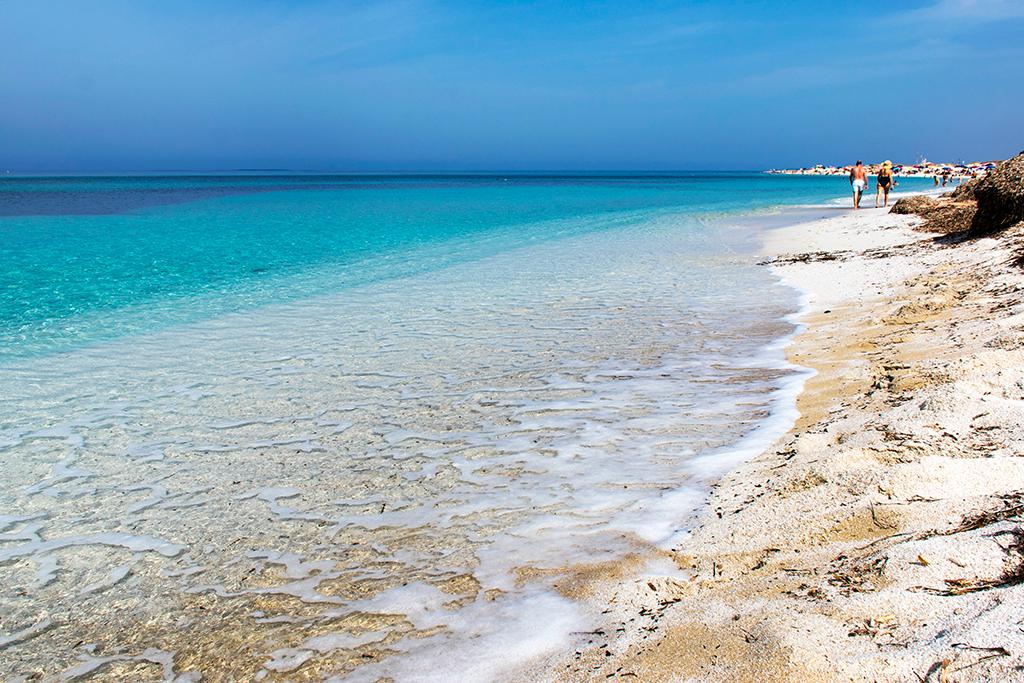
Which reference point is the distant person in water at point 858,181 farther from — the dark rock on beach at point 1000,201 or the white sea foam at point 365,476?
the white sea foam at point 365,476

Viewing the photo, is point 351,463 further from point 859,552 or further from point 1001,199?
point 1001,199

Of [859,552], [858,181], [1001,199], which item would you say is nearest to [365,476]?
[859,552]

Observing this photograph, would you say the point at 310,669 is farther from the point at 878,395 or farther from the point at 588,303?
the point at 588,303

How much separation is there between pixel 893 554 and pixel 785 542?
19.3 inches

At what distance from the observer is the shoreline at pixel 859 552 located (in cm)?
236

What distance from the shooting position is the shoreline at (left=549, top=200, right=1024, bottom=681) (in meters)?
2.36

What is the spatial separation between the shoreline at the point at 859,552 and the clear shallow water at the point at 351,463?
0.35m

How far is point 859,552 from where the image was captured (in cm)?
302

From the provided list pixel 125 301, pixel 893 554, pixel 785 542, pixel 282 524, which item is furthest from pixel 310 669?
pixel 125 301

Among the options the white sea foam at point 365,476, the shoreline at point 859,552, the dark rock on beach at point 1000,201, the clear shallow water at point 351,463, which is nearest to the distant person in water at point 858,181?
the dark rock on beach at point 1000,201

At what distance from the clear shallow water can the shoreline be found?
347 millimetres

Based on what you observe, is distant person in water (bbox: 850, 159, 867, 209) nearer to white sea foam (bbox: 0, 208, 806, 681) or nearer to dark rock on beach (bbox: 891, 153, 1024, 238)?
dark rock on beach (bbox: 891, 153, 1024, 238)

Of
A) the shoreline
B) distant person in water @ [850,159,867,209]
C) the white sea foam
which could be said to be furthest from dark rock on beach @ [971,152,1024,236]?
distant person in water @ [850,159,867,209]

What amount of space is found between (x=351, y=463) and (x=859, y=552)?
336cm
